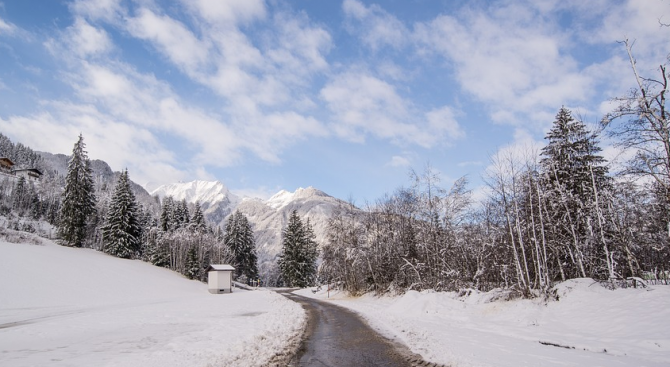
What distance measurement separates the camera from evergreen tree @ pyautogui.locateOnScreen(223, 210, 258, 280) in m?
73.8

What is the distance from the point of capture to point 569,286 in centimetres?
1585

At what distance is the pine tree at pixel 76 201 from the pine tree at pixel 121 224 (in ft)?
11.1

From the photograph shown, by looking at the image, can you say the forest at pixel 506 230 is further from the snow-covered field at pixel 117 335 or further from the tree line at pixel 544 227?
the snow-covered field at pixel 117 335

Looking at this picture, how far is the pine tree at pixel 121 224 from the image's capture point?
185 feet

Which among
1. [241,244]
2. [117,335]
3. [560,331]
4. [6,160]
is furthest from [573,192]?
[6,160]

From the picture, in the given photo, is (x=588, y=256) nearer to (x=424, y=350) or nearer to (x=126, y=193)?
(x=424, y=350)

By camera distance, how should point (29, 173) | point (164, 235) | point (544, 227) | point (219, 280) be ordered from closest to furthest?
point (544, 227), point (219, 280), point (164, 235), point (29, 173)

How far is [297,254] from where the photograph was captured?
70.9 meters

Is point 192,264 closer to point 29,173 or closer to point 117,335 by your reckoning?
point 117,335

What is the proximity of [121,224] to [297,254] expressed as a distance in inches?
1258

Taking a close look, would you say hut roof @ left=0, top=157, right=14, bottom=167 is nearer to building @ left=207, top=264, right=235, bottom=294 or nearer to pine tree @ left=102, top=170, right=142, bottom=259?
pine tree @ left=102, top=170, right=142, bottom=259

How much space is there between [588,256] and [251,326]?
19.3 meters

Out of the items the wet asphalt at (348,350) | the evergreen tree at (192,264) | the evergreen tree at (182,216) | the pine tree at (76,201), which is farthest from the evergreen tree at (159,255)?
the wet asphalt at (348,350)

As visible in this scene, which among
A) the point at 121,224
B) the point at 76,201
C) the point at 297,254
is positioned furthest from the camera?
the point at 297,254
